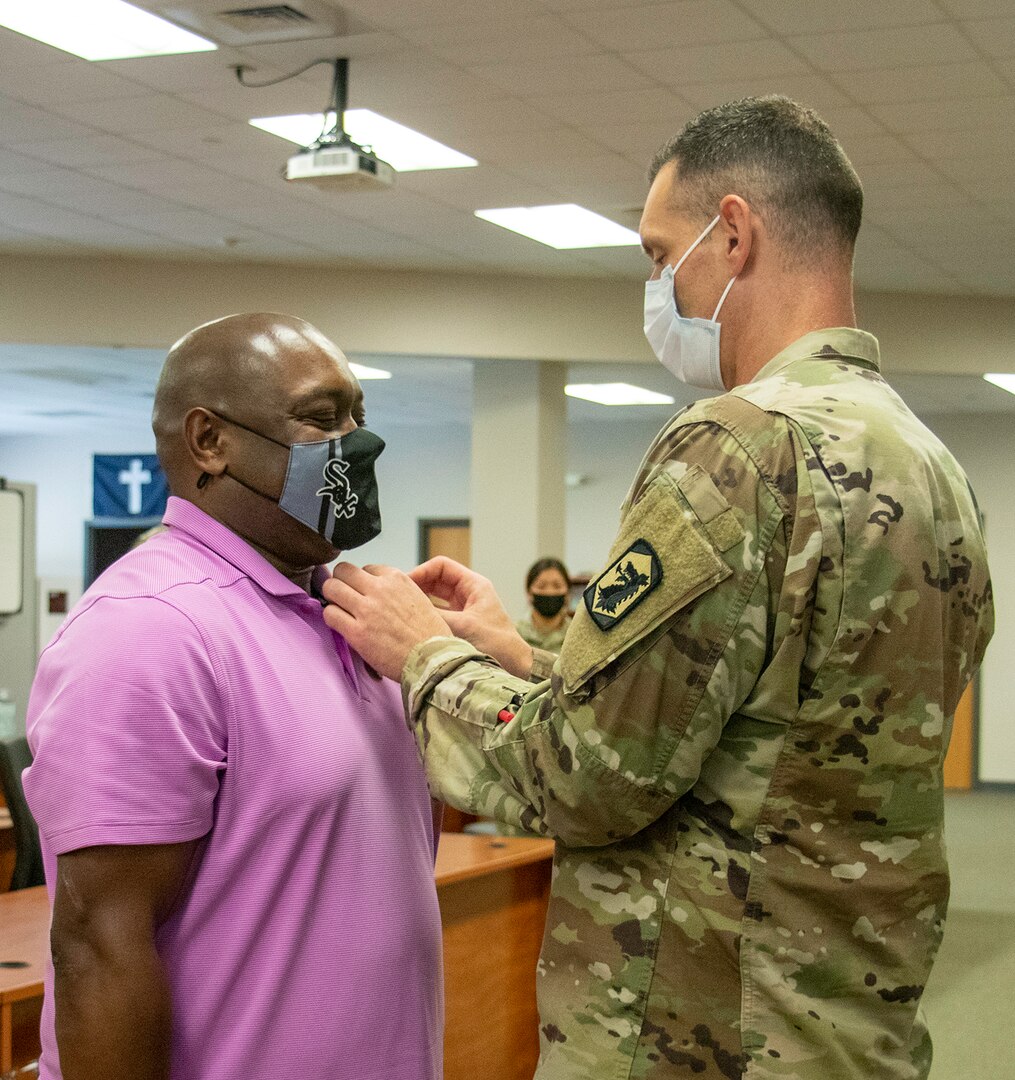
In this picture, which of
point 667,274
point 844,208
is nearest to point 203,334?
point 667,274

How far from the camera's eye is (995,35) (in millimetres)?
4594

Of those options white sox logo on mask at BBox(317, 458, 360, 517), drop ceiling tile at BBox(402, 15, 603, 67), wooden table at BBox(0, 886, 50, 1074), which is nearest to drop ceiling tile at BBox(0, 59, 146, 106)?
drop ceiling tile at BBox(402, 15, 603, 67)

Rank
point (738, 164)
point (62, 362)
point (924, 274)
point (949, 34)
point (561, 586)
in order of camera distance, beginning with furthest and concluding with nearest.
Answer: point (62, 362)
point (924, 274)
point (561, 586)
point (949, 34)
point (738, 164)

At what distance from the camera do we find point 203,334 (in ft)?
5.01

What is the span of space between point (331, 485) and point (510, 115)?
438 centimetres

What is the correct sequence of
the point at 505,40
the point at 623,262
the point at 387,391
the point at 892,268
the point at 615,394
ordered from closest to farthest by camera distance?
the point at 505,40, the point at 892,268, the point at 623,262, the point at 615,394, the point at 387,391

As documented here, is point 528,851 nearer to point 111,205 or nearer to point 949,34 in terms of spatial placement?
point 949,34

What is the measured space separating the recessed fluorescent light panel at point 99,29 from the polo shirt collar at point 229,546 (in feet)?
11.8

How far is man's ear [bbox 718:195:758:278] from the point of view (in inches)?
56.4

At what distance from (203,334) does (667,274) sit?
0.52m

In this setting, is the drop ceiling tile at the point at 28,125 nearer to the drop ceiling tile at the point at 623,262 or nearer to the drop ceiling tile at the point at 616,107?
the drop ceiling tile at the point at 616,107

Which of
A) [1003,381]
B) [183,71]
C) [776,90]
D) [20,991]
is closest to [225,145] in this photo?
[183,71]

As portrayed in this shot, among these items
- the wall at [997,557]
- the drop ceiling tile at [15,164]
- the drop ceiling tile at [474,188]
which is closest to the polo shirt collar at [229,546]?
the drop ceiling tile at [474,188]

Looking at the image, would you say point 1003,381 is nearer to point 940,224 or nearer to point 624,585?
point 940,224
